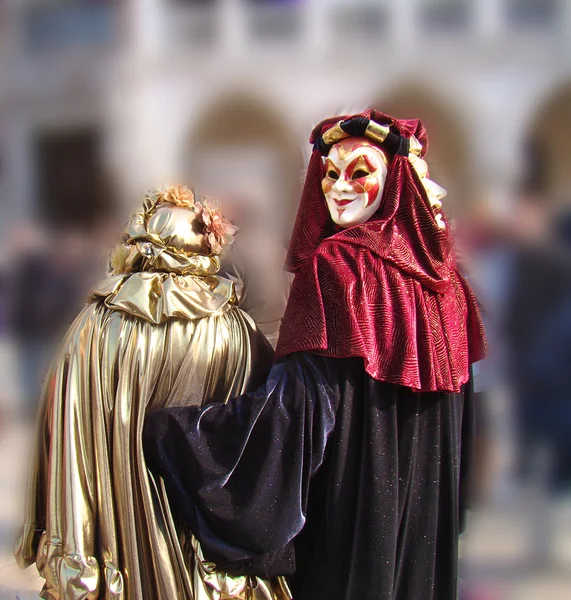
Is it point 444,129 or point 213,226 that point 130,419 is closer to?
point 213,226

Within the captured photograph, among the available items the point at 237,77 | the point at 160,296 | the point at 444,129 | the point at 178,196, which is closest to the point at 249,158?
the point at 178,196

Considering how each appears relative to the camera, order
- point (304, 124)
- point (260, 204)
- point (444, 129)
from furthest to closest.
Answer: point (444, 129) < point (304, 124) < point (260, 204)

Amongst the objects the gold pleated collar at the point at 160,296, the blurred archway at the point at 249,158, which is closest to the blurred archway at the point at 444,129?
the blurred archway at the point at 249,158

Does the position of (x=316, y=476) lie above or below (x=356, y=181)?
below

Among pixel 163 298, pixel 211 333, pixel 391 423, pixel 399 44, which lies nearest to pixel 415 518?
pixel 391 423

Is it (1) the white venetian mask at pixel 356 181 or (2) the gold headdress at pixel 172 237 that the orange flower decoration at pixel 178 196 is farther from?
(1) the white venetian mask at pixel 356 181

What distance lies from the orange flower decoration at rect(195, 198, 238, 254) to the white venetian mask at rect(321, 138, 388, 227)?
212 mm

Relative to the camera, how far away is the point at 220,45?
112 inches

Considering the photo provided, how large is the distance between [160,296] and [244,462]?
32 cm

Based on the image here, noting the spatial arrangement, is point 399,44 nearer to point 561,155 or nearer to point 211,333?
point 561,155

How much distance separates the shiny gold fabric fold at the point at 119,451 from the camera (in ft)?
3.28

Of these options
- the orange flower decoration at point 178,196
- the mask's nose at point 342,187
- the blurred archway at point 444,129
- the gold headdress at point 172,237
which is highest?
the blurred archway at point 444,129

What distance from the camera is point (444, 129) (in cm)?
247

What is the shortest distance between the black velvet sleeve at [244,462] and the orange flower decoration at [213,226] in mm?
292
